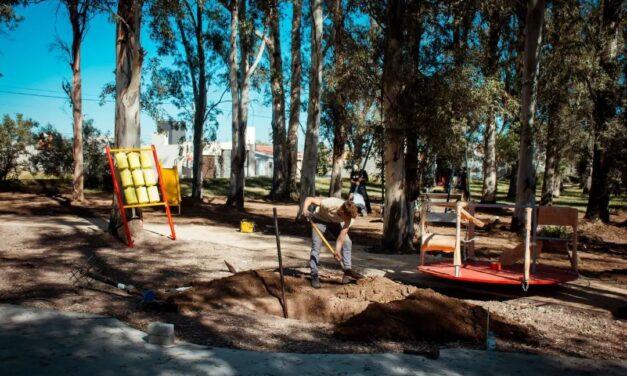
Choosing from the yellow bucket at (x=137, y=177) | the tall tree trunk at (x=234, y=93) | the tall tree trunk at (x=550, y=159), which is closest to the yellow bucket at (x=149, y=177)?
the yellow bucket at (x=137, y=177)

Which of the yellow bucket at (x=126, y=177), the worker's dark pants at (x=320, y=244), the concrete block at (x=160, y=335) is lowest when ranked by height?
the concrete block at (x=160, y=335)

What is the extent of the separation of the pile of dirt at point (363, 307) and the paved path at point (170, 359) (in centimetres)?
90

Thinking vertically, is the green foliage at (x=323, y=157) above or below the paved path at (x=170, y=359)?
above

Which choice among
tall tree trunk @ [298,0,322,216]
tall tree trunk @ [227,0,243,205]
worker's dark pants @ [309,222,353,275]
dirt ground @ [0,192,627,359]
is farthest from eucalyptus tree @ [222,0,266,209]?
worker's dark pants @ [309,222,353,275]

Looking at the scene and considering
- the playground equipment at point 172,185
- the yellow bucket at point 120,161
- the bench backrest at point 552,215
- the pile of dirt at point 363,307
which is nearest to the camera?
the pile of dirt at point 363,307

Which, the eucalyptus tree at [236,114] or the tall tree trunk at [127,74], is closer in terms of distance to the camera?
the tall tree trunk at [127,74]

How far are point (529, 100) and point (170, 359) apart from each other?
15867mm

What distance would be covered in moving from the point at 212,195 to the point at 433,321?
2354cm

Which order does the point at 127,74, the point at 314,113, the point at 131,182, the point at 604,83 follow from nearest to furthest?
the point at 131,182 → the point at 127,74 → the point at 314,113 → the point at 604,83

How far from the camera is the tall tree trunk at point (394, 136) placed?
1288 cm

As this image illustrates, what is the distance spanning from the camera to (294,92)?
2775cm

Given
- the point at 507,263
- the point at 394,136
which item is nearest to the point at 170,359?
the point at 507,263

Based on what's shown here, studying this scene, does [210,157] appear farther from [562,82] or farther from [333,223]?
[333,223]

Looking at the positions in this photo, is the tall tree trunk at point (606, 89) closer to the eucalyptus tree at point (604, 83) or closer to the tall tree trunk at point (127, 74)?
the eucalyptus tree at point (604, 83)
